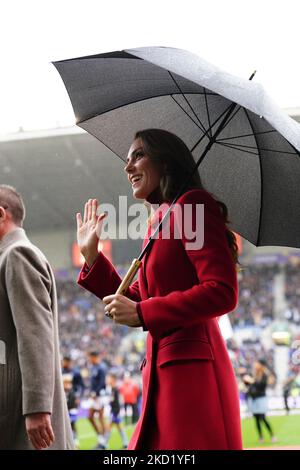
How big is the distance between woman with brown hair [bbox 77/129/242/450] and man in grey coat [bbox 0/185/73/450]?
1.49ft

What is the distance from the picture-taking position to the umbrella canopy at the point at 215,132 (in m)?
2.85

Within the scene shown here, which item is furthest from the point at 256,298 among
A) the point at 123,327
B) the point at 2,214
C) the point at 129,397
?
the point at 2,214

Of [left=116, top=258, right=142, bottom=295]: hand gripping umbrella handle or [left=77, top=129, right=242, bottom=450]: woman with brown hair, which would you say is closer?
[left=77, top=129, right=242, bottom=450]: woman with brown hair

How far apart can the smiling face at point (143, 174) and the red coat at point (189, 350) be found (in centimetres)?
19

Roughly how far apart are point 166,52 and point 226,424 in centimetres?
115

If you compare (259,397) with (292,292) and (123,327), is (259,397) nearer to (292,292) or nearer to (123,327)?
(123,327)

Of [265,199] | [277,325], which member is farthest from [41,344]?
[277,325]

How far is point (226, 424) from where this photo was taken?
2312mm

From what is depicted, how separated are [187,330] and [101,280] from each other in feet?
1.51

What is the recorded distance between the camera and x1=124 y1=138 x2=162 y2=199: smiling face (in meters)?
2.57

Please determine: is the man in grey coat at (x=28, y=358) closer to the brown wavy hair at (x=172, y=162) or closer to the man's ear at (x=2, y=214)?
the man's ear at (x=2, y=214)

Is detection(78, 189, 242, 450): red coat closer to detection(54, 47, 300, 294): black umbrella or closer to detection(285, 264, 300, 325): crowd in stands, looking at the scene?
detection(54, 47, 300, 294): black umbrella

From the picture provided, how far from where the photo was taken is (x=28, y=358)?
2.74 meters

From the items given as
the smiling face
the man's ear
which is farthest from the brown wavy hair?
the man's ear
